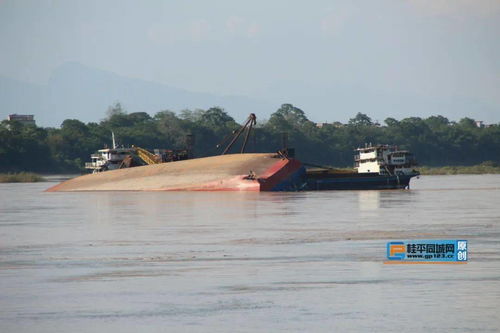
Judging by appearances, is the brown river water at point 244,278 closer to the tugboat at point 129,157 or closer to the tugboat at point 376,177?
the tugboat at point 376,177

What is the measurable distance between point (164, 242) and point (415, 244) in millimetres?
10383

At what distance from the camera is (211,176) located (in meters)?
108

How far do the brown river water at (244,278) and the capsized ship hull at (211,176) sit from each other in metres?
49.3

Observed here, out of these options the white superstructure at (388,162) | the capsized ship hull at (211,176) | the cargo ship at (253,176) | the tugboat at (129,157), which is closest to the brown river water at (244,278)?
the capsized ship hull at (211,176)

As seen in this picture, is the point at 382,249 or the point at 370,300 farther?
the point at 382,249

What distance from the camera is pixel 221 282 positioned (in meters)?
28.5

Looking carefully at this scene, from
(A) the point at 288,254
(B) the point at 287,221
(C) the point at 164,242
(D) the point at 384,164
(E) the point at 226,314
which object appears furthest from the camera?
(D) the point at 384,164

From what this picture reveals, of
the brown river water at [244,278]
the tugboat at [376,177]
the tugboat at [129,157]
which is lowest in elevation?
the brown river water at [244,278]

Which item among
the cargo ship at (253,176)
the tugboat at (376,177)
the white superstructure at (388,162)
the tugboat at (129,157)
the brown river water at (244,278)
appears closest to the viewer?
the brown river water at (244,278)

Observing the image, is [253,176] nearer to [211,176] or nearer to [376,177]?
[211,176]

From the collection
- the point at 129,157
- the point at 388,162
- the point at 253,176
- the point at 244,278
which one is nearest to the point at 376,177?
the point at 388,162

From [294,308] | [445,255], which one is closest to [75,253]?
[445,255]

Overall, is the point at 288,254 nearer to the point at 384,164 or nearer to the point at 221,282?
the point at 221,282

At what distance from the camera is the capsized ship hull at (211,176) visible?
341 feet
